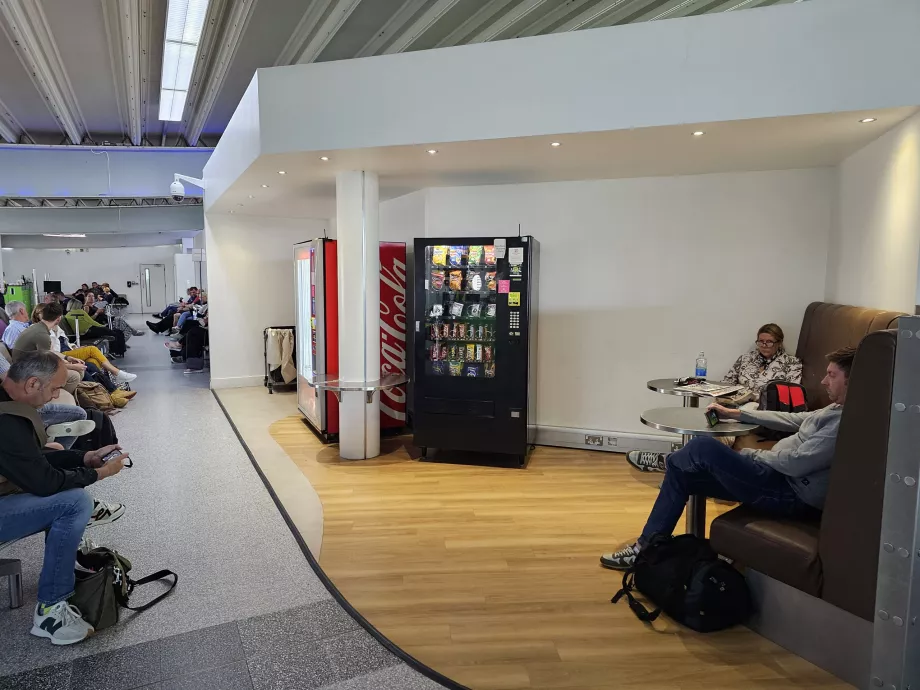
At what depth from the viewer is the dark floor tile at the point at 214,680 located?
7.82ft

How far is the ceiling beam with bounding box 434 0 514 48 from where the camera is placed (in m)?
5.21

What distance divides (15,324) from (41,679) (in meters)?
5.03

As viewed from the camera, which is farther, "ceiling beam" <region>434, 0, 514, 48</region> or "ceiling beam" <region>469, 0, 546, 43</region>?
"ceiling beam" <region>434, 0, 514, 48</region>

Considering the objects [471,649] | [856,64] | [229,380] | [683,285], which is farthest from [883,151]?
[229,380]

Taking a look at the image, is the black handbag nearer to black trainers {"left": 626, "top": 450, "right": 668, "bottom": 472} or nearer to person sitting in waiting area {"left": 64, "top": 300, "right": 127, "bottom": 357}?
black trainers {"left": 626, "top": 450, "right": 668, "bottom": 472}

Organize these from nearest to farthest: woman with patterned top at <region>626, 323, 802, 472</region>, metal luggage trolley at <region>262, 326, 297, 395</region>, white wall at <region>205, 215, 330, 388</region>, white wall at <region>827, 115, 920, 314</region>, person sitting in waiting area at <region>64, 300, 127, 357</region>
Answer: white wall at <region>827, 115, 920, 314</region>, woman with patterned top at <region>626, 323, 802, 472</region>, metal luggage trolley at <region>262, 326, 297, 395</region>, white wall at <region>205, 215, 330, 388</region>, person sitting in waiting area at <region>64, 300, 127, 357</region>

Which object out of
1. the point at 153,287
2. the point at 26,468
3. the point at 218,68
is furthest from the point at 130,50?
the point at 153,287

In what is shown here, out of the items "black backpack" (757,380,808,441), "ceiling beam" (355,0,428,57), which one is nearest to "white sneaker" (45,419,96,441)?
"black backpack" (757,380,808,441)

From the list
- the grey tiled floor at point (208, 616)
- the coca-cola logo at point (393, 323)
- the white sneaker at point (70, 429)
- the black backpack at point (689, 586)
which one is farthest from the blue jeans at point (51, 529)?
the coca-cola logo at point (393, 323)

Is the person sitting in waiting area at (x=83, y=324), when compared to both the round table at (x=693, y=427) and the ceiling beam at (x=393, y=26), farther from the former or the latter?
the round table at (x=693, y=427)

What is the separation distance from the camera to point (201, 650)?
2623mm

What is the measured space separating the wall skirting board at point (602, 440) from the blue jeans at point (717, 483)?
7.21 ft

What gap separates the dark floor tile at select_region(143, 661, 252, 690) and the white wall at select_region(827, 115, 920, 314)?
381 centimetres

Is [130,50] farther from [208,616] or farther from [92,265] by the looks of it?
[92,265]
